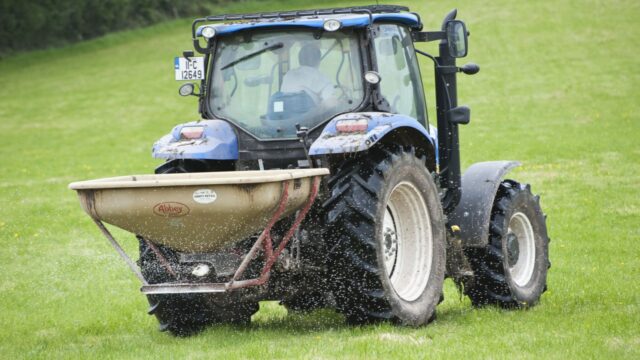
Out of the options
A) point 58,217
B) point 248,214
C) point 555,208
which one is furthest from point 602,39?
point 248,214

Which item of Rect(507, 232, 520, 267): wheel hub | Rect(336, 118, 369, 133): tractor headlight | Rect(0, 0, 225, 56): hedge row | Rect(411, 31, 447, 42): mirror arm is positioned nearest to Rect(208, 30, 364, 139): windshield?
Rect(336, 118, 369, 133): tractor headlight

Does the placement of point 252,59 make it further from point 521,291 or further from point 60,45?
point 60,45

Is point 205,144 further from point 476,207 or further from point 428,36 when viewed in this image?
point 476,207

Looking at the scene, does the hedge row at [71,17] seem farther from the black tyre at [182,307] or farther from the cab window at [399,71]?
the black tyre at [182,307]

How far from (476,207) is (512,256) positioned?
2.03ft

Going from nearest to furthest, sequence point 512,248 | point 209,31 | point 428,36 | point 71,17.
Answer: point 209,31, point 428,36, point 512,248, point 71,17

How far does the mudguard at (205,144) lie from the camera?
706cm

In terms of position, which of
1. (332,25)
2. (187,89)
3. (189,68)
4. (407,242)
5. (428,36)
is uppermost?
(332,25)

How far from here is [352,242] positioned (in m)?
6.52

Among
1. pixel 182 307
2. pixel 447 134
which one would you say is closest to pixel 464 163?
pixel 447 134

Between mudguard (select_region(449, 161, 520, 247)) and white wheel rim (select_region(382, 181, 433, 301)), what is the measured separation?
0.68 meters

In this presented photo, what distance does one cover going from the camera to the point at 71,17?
46938mm

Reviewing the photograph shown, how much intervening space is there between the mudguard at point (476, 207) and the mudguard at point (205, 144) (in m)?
1.79

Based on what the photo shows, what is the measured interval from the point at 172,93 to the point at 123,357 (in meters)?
27.9
